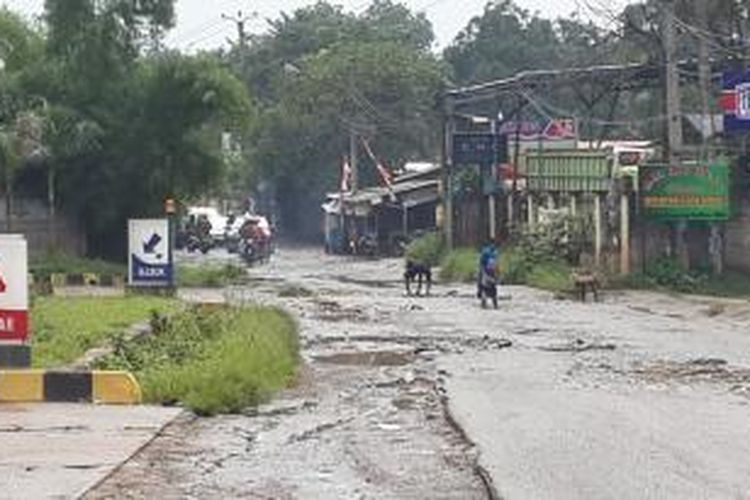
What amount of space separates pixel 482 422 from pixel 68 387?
3.94 metres

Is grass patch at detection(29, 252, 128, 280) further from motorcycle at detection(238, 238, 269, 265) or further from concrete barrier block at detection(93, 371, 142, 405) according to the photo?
concrete barrier block at detection(93, 371, 142, 405)

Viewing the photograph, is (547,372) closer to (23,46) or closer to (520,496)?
(520,496)

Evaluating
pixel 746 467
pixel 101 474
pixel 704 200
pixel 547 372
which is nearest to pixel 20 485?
pixel 101 474

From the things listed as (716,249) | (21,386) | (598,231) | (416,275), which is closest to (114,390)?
(21,386)

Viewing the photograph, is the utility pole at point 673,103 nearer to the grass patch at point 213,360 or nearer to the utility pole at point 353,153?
the grass patch at point 213,360

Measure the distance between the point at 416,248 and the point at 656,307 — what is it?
2368 centimetres

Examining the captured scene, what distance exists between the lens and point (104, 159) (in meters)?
42.1

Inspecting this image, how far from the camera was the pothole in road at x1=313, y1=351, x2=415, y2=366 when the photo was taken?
66.9 ft

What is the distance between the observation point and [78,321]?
73.0ft

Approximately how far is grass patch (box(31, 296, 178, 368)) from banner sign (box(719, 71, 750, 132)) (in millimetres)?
17558

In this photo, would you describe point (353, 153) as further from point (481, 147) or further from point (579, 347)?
point (579, 347)

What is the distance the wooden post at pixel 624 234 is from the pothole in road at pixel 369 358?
66.0 feet

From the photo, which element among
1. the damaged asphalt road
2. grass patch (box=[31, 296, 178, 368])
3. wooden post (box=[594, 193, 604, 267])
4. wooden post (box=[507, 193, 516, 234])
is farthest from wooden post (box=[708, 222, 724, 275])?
grass patch (box=[31, 296, 178, 368])

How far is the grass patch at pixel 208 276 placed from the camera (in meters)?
39.9
